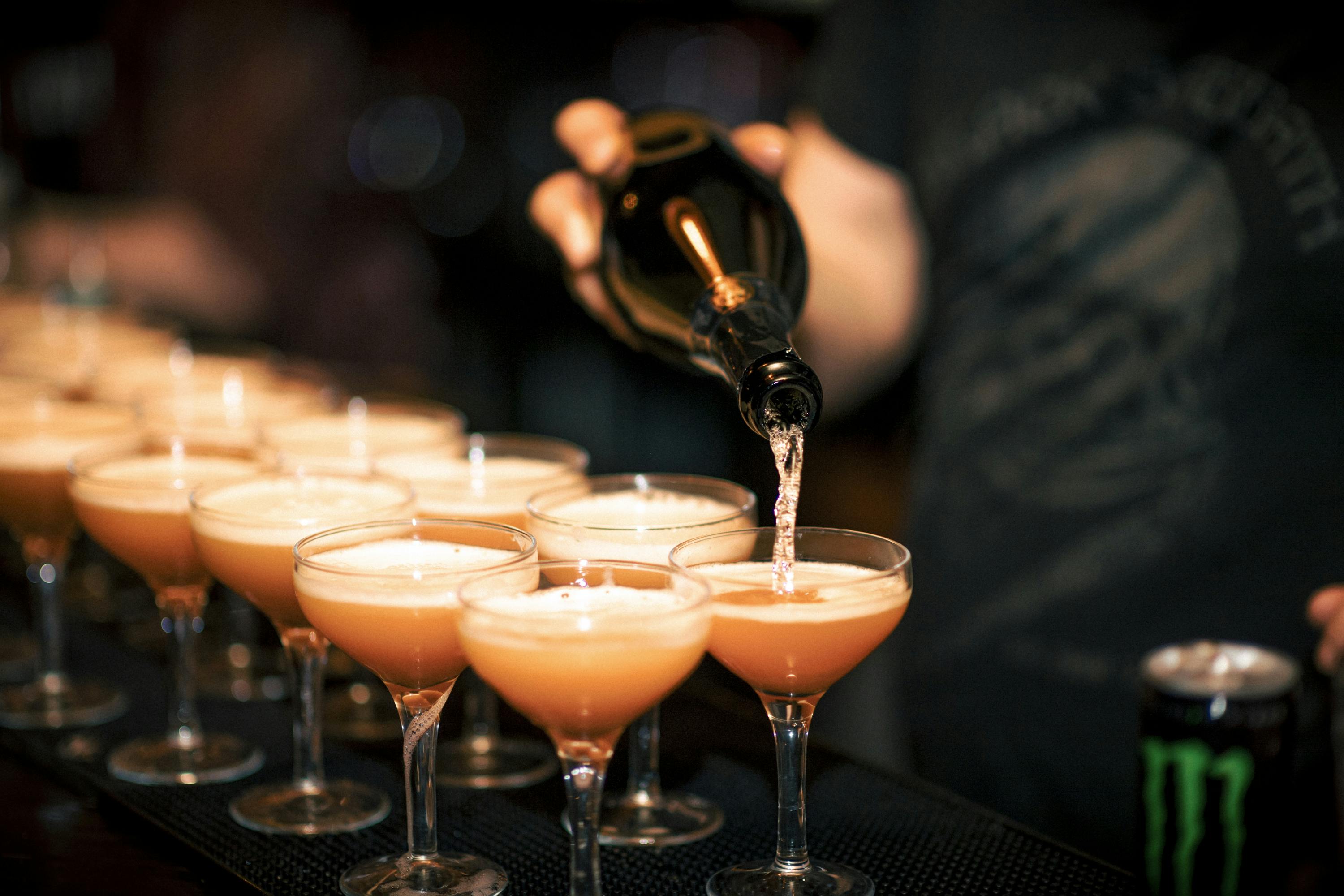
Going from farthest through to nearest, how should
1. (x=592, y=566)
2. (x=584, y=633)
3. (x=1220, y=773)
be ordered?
(x=592, y=566), (x=584, y=633), (x=1220, y=773)

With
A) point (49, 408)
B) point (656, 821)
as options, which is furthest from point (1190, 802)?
point (49, 408)

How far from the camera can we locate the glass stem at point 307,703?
4.34 feet

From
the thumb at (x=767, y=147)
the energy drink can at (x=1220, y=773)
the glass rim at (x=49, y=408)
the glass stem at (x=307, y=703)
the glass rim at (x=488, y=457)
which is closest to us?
the energy drink can at (x=1220, y=773)

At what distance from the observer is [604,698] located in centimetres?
97

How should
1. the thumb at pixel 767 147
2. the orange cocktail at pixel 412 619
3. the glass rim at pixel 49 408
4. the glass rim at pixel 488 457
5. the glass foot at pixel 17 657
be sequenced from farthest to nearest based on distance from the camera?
the glass foot at pixel 17 657, the glass rim at pixel 49 408, the thumb at pixel 767 147, the glass rim at pixel 488 457, the orange cocktail at pixel 412 619

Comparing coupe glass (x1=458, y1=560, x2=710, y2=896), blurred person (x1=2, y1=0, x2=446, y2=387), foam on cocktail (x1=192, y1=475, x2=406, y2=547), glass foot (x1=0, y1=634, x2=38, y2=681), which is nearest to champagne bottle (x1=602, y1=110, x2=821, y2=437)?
coupe glass (x1=458, y1=560, x2=710, y2=896)

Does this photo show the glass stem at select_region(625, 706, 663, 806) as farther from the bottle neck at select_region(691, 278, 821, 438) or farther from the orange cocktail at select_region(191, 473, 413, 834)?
the bottle neck at select_region(691, 278, 821, 438)

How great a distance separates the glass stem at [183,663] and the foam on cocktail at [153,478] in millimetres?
141

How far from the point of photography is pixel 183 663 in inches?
58.1

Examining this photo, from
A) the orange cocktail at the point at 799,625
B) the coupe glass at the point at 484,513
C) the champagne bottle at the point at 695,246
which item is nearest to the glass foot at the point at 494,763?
the coupe glass at the point at 484,513

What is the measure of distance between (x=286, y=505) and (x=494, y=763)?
0.37 m

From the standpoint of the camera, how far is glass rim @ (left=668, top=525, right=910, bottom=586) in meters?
1.07

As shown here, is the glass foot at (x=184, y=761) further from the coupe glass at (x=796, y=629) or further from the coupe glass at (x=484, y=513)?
the coupe glass at (x=796, y=629)

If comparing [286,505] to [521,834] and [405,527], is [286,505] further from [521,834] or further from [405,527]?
[521,834]
